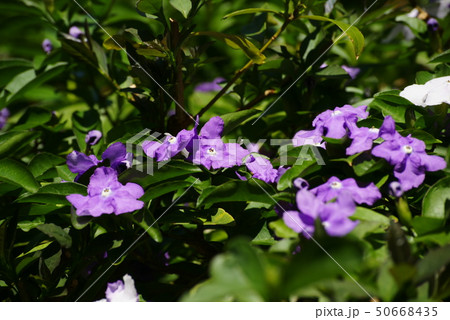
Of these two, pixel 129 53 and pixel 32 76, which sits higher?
pixel 129 53

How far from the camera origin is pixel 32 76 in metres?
1.98

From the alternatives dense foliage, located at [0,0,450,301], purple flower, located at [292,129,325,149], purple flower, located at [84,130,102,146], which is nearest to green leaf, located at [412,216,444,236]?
dense foliage, located at [0,0,450,301]

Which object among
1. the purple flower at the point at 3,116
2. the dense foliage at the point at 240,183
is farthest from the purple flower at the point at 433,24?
the purple flower at the point at 3,116

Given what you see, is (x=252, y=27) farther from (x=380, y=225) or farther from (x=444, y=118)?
(x=380, y=225)

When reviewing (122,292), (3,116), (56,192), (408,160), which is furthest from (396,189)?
(3,116)

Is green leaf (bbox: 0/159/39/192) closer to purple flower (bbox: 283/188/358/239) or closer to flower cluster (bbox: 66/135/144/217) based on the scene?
flower cluster (bbox: 66/135/144/217)

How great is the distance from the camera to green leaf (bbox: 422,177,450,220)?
3.63 ft

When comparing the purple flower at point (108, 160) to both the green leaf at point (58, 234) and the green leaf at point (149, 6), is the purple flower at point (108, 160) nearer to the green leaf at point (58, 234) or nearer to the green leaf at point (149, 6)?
the green leaf at point (58, 234)

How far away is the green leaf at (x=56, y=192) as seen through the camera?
1.22 meters

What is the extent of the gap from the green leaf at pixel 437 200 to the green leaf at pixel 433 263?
7.9 inches

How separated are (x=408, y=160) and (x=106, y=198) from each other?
0.66 m

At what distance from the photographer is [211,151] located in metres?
1.29
